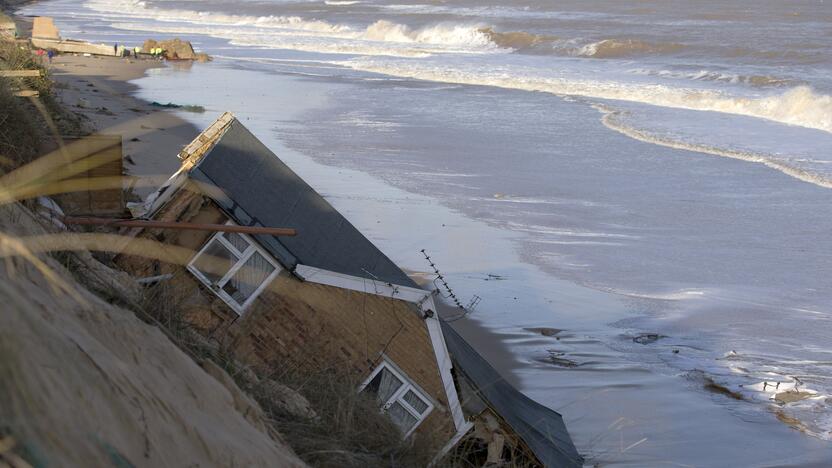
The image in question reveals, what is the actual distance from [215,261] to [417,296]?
1.57 metres

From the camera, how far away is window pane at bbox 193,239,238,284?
8.03 meters

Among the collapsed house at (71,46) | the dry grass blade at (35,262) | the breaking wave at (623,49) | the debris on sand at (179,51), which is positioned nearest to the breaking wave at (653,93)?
the debris on sand at (179,51)

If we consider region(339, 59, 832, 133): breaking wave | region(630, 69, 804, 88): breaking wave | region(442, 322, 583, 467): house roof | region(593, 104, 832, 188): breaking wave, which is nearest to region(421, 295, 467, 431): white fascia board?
region(442, 322, 583, 467): house roof

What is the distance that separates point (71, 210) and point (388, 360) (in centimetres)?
288

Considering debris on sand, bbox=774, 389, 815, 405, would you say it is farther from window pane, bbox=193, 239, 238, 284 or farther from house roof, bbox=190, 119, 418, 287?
window pane, bbox=193, 239, 238, 284

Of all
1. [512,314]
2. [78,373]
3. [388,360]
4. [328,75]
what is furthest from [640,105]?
[78,373]

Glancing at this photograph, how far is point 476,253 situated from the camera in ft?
49.1

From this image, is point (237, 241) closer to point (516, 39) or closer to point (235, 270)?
point (235, 270)

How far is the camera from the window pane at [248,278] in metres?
8.02

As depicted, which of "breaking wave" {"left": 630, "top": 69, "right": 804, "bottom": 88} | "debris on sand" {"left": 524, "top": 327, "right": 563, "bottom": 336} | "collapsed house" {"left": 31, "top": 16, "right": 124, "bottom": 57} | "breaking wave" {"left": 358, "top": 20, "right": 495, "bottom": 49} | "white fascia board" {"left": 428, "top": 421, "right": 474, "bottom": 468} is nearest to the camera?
"white fascia board" {"left": 428, "top": 421, "right": 474, "bottom": 468}

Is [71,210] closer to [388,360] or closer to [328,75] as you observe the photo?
[388,360]

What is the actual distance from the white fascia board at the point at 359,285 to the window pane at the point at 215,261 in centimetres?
58

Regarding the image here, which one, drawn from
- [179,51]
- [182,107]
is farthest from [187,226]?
[179,51]

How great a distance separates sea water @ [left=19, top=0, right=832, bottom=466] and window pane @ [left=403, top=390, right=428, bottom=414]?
6.52ft
